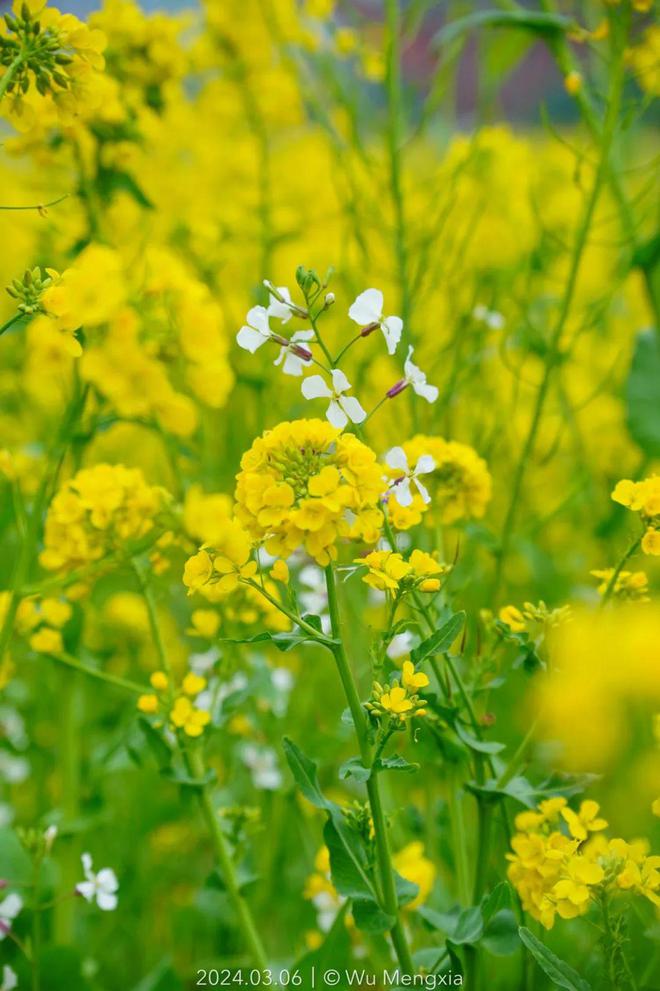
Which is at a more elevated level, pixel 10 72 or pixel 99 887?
pixel 10 72

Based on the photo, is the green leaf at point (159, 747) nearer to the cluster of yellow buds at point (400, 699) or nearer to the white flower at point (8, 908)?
the white flower at point (8, 908)

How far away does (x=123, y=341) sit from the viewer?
1108mm

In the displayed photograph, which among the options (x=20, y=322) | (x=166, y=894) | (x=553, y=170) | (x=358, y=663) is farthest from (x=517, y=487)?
(x=553, y=170)

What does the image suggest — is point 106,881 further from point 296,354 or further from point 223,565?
point 296,354

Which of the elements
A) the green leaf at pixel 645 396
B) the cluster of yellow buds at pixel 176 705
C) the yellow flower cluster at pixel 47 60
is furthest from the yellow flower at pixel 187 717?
the green leaf at pixel 645 396

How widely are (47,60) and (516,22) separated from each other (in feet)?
2.97

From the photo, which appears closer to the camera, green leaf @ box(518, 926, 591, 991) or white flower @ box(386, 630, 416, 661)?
green leaf @ box(518, 926, 591, 991)

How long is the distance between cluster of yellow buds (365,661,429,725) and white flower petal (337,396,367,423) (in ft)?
0.68

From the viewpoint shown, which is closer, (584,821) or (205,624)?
(584,821)

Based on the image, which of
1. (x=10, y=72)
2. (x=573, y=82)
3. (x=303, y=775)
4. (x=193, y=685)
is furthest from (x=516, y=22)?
(x=303, y=775)

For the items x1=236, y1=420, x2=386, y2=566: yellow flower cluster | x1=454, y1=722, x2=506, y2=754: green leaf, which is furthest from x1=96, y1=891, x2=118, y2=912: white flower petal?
x1=236, y1=420, x2=386, y2=566: yellow flower cluster

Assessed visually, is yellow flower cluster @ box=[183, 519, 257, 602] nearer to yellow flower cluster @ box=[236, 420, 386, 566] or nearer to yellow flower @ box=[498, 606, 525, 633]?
yellow flower cluster @ box=[236, 420, 386, 566]

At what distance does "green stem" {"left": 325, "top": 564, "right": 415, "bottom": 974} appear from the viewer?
0.82m

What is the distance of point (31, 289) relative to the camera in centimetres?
93
